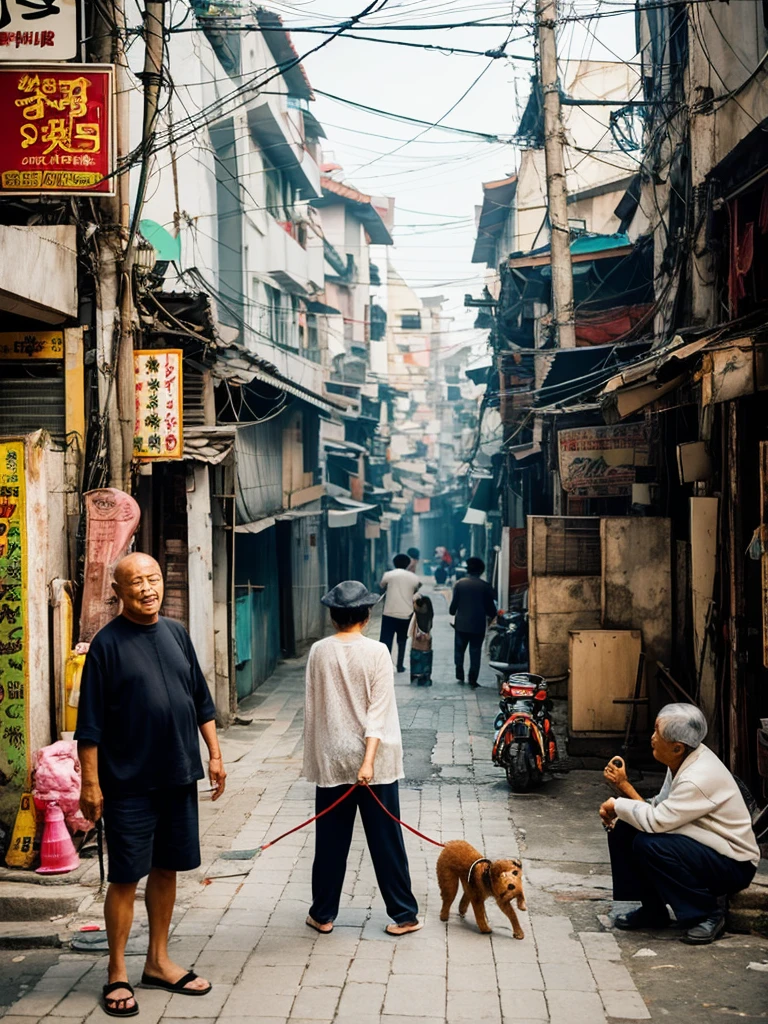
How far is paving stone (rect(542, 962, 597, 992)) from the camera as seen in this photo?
217 inches

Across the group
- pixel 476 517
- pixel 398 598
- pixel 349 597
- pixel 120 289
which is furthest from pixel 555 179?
pixel 476 517

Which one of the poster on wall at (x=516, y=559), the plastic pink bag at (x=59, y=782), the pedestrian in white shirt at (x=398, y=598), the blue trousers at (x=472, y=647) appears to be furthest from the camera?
the poster on wall at (x=516, y=559)

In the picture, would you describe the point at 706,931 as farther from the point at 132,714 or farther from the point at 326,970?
the point at 132,714

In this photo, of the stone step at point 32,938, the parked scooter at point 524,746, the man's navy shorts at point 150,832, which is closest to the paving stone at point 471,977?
the man's navy shorts at point 150,832

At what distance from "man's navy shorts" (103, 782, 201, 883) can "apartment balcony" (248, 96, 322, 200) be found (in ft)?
73.4

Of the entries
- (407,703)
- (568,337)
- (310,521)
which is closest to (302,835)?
(407,703)

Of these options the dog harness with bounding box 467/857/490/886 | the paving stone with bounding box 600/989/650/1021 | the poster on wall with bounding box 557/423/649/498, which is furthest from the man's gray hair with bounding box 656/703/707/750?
the poster on wall with bounding box 557/423/649/498

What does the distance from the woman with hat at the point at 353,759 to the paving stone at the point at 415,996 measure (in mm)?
637

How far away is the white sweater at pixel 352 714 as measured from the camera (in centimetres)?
615

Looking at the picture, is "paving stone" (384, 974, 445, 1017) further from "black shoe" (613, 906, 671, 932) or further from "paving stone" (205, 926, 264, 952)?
"black shoe" (613, 906, 671, 932)

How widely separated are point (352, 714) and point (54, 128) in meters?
5.14

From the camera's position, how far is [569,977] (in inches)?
222

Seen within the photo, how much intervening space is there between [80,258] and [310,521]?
15.0 m

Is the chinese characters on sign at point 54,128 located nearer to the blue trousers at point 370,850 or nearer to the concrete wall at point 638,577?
the blue trousers at point 370,850
